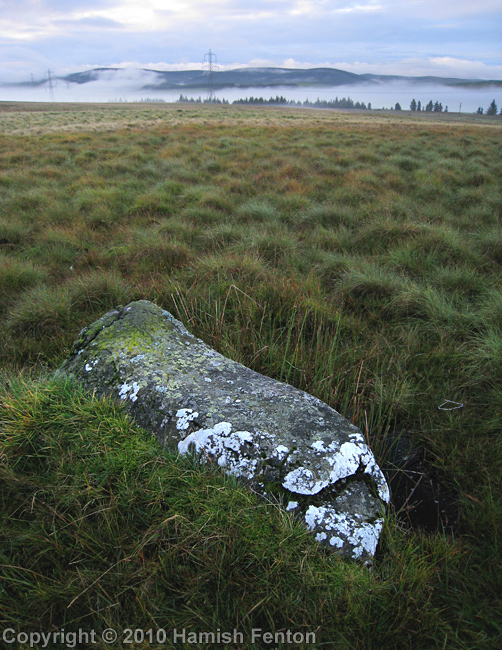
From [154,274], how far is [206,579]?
3264mm

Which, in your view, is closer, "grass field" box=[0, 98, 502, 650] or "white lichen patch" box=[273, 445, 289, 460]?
"grass field" box=[0, 98, 502, 650]

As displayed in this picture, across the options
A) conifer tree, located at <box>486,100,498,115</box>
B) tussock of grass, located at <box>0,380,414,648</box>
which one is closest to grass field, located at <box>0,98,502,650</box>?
tussock of grass, located at <box>0,380,414,648</box>

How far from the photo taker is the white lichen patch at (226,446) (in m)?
1.48

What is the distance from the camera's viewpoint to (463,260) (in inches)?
177

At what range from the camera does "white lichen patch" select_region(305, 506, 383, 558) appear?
51.1 inches

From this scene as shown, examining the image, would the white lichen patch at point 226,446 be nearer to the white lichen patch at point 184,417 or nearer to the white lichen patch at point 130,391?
the white lichen patch at point 184,417

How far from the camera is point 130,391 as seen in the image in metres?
1.79

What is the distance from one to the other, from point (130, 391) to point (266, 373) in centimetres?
99

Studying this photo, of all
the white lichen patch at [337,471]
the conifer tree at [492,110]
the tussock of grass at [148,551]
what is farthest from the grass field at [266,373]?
the conifer tree at [492,110]

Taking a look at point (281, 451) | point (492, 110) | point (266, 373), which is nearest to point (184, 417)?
point (281, 451)

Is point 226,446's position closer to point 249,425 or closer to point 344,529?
point 249,425

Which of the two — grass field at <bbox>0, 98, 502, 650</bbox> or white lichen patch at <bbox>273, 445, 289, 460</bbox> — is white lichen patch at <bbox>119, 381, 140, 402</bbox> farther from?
white lichen patch at <bbox>273, 445, 289, 460</bbox>

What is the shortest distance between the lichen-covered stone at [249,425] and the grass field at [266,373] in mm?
102

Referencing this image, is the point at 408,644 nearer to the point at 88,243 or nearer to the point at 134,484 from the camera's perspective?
the point at 134,484
